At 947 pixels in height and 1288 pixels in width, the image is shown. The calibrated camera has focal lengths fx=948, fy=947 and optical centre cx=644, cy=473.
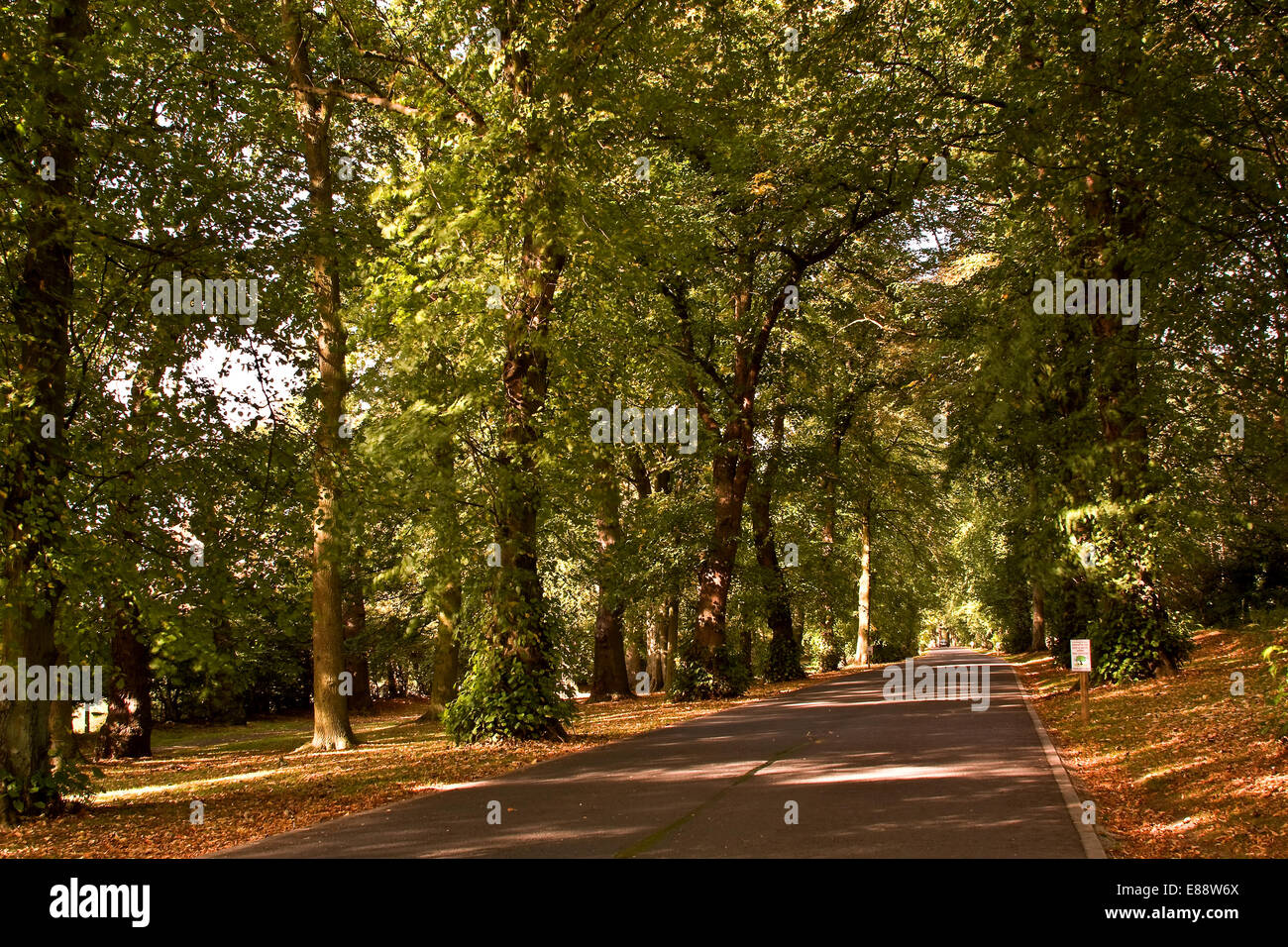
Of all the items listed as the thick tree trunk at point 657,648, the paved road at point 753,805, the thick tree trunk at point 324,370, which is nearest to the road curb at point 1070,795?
the paved road at point 753,805

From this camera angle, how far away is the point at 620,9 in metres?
16.4

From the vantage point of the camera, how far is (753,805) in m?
9.66

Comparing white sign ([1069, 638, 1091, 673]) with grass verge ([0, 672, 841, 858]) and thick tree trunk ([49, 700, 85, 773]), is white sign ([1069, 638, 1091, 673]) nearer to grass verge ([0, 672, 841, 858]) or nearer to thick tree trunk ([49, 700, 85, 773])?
grass verge ([0, 672, 841, 858])

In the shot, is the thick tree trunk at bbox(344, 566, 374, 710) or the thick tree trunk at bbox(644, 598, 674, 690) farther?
the thick tree trunk at bbox(644, 598, 674, 690)

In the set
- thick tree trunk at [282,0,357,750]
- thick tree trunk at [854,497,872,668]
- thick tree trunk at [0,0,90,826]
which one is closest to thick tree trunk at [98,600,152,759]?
thick tree trunk at [282,0,357,750]

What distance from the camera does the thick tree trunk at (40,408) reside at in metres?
9.13

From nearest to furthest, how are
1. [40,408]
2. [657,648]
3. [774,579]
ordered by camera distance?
1. [40,408]
2. [774,579]
3. [657,648]

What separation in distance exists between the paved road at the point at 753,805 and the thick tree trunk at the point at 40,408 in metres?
3.38

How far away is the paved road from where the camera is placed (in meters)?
7.91

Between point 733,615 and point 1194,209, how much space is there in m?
19.9

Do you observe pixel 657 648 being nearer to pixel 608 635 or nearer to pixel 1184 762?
pixel 608 635

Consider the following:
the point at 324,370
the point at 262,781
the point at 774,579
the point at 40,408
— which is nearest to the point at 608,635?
the point at 774,579

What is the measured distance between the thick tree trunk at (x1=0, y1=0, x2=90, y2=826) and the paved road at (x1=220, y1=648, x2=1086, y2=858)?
3.38 m

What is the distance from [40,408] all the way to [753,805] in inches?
322
